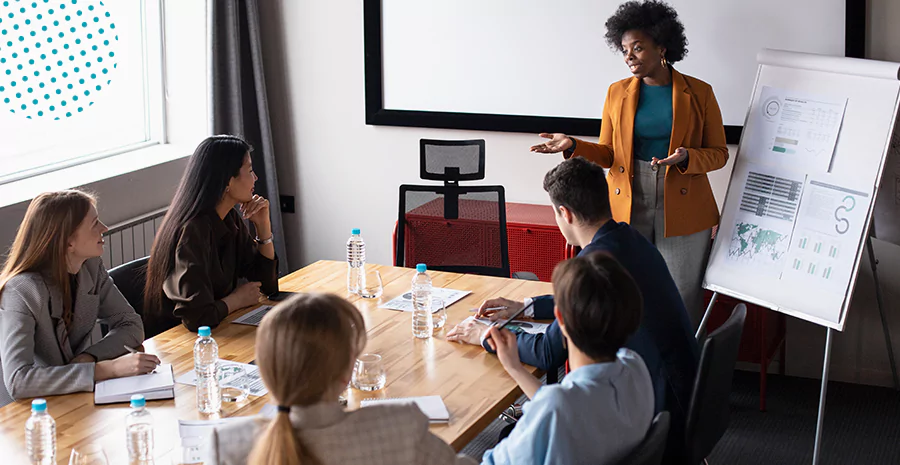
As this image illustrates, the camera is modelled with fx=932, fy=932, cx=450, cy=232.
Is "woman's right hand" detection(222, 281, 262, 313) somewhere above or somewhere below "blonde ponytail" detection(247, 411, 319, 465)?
below

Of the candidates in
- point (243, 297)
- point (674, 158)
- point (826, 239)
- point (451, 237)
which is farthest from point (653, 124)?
point (243, 297)

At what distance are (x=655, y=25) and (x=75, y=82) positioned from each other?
8.99 ft

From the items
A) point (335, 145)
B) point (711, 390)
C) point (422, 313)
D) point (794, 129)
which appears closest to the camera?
point (711, 390)

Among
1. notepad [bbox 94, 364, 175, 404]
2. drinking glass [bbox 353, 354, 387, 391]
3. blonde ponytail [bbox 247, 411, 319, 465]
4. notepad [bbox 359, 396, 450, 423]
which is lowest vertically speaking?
notepad [bbox 359, 396, 450, 423]

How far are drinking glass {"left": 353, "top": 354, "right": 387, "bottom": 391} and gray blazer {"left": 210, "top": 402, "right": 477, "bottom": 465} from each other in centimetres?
76

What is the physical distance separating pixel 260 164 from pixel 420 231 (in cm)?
166

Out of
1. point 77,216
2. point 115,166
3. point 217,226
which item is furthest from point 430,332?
point 115,166

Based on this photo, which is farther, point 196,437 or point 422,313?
point 422,313

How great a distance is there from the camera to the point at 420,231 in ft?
12.5

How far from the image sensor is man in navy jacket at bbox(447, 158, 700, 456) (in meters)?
2.46

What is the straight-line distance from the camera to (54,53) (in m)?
4.34

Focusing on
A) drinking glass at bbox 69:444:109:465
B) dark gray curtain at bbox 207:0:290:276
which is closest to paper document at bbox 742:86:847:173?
dark gray curtain at bbox 207:0:290:276

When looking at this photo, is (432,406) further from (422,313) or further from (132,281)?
(132,281)

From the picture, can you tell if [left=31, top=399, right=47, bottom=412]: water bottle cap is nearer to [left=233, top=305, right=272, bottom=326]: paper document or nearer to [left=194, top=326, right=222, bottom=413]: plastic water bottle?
[left=194, top=326, right=222, bottom=413]: plastic water bottle
